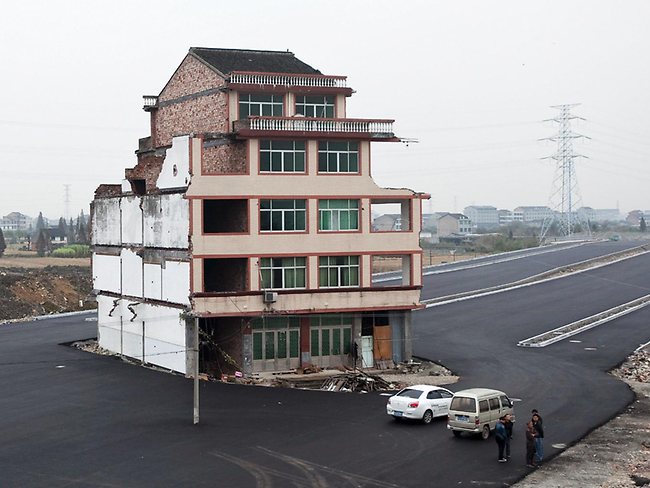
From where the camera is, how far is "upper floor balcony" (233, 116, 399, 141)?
1992 inches

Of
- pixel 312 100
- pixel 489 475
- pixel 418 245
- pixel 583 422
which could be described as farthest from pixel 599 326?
pixel 489 475

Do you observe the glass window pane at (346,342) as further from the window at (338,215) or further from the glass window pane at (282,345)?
the window at (338,215)

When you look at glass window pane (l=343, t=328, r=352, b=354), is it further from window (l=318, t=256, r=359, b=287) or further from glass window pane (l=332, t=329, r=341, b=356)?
window (l=318, t=256, r=359, b=287)

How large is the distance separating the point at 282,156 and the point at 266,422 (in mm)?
17509

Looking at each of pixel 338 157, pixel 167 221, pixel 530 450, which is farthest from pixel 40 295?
pixel 530 450

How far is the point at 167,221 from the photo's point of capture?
52562 mm

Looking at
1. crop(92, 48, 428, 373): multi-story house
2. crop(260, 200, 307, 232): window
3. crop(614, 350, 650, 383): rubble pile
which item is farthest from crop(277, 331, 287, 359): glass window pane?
crop(614, 350, 650, 383): rubble pile

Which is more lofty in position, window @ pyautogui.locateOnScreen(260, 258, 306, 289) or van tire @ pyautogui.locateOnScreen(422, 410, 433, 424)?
window @ pyautogui.locateOnScreen(260, 258, 306, 289)

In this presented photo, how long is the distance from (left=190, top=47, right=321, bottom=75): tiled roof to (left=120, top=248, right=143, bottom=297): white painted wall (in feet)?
39.9

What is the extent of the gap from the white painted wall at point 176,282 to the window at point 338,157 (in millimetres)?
8859

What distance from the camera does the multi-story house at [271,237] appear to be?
50312mm

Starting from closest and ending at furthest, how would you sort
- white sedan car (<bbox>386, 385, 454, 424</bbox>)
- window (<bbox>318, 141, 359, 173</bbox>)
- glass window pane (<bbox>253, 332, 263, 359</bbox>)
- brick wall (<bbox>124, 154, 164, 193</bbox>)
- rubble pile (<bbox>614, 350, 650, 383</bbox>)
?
white sedan car (<bbox>386, 385, 454, 424</bbox>) < rubble pile (<bbox>614, 350, 650, 383</bbox>) < glass window pane (<bbox>253, 332, 263, 359</bbox>) < window (<bbox>318, 141, 359, 173</bbox>) < brick wall (<bbox>124, 154, 164, 193</bbox>)

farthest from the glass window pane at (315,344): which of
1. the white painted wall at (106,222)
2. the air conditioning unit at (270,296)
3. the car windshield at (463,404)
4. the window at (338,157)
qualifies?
the car windshield at (463,404)

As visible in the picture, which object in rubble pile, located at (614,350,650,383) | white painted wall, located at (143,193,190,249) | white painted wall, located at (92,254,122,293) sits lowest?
rubble pile, located at (614,350,650,383)
